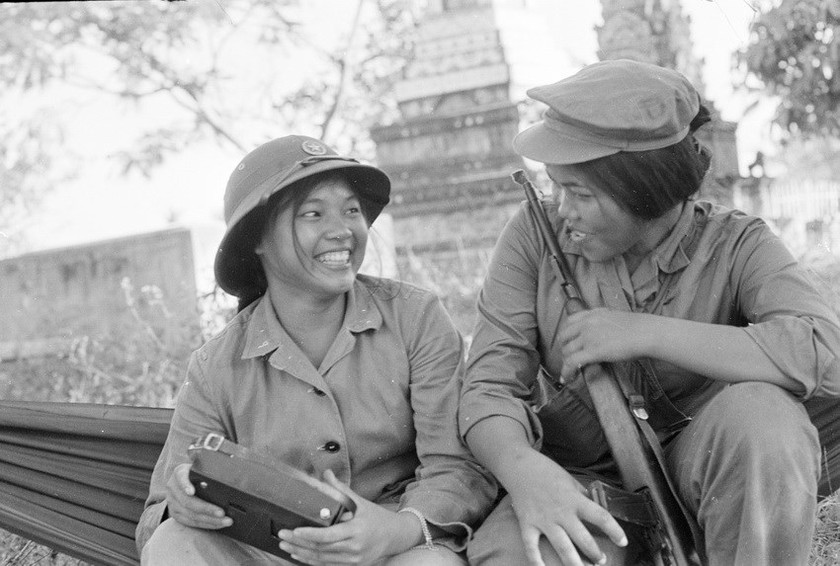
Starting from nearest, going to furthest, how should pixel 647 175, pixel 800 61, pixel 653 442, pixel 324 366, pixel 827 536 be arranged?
pixel 653 442, pixel 647 175, pixel 324 366, pixel 827 536, pixel 800 61

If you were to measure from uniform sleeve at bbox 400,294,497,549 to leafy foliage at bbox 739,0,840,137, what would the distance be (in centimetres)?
447

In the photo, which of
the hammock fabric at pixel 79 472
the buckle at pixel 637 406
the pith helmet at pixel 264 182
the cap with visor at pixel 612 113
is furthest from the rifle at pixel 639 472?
the hammock fabric at pixel 79 472

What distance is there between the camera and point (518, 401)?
106 inches

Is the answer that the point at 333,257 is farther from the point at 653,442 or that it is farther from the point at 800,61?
the point at 800,61

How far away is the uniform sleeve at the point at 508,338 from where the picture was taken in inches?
105

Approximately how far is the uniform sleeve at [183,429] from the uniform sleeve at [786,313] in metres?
1.29

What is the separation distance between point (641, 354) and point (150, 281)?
576cm

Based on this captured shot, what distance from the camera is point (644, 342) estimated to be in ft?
8.32

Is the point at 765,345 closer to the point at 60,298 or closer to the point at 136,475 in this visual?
the point at 136,475

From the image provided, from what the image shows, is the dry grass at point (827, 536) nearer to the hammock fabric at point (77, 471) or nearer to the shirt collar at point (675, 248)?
the shirt collar at point (675, 248)

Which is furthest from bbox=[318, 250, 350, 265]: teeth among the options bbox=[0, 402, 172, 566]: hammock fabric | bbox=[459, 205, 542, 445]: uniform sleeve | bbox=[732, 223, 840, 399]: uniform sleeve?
bbox=[732, 223, 840, 399]: uniform sleeve

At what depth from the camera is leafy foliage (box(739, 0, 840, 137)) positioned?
6.71m

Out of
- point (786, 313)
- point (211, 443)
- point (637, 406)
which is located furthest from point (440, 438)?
point (786, 313)

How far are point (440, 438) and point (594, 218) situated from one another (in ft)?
2.07
